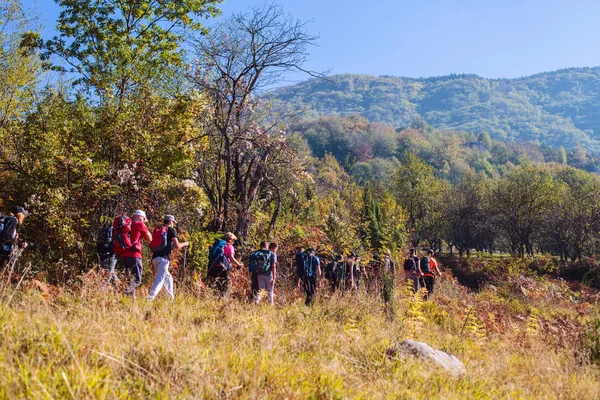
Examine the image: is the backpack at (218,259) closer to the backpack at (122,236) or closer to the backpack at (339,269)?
the backpack at (122,236)

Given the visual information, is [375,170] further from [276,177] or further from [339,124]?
[276,177]

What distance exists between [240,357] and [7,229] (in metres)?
5.50

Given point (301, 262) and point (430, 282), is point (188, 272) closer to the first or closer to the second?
point (301, 262)

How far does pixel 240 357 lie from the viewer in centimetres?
340

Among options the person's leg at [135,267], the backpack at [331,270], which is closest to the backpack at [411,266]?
the backpack at [331,270]

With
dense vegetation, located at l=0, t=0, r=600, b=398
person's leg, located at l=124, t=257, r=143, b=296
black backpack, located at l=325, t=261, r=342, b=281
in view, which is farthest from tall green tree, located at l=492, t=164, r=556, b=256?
person's leg, located at l=124, t=257, r=143, b=296

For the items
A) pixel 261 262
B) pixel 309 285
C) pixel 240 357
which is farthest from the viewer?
pixel 309 285

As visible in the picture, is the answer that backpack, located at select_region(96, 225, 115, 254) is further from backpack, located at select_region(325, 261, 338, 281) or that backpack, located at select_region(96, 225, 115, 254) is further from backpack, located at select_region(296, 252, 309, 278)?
backpack, located at select_region(325, 261, 338, 281)

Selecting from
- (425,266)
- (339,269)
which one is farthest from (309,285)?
(425,266)

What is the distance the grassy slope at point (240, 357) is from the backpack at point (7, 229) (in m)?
1.86

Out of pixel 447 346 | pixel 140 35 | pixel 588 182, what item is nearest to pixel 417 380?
pixel 447 346

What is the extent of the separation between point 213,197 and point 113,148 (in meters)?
3.60

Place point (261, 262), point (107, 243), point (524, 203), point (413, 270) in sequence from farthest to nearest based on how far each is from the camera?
1. point (524, 203)
2. point (413, 270)
3. point (261, 262)
4. point (107, 243)

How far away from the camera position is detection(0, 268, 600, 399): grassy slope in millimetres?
2711
